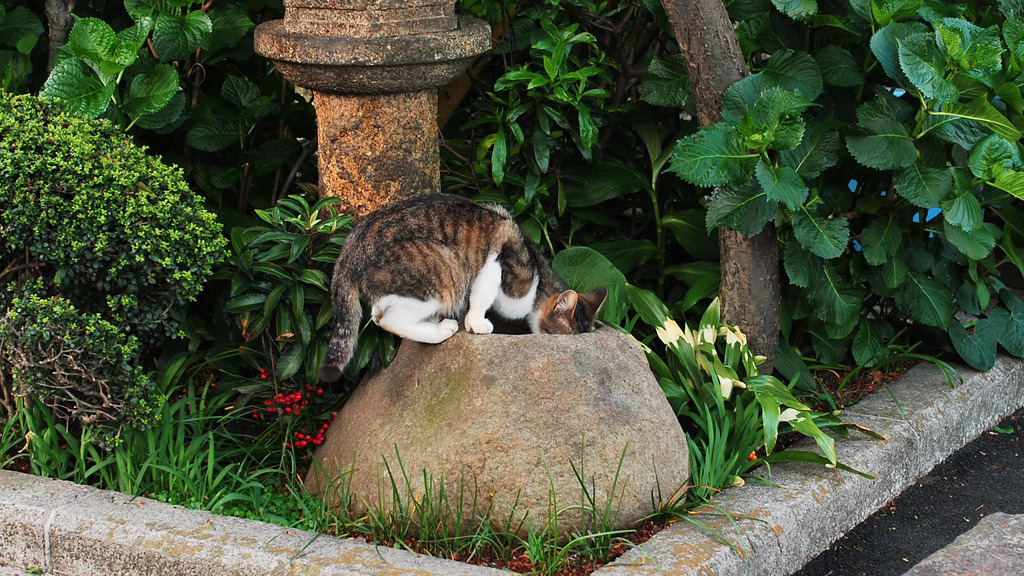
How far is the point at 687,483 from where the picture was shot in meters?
3.76

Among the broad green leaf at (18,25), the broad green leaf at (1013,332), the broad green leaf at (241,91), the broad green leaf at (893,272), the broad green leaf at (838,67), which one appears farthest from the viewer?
the broad green leaf at (1013,332)

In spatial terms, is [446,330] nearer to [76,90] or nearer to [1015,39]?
[76,90]

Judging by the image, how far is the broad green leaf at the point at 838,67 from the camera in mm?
4352

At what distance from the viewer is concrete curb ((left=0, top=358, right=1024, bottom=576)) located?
10.8ft

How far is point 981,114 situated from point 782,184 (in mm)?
903

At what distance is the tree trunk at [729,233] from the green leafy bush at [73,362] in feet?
7.47

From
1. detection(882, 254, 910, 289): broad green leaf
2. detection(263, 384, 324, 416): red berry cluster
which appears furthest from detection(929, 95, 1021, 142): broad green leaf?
detection(263, 384, 324, 416): red berry cluster

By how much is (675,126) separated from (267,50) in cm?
208

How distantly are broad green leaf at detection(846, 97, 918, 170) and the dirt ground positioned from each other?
1.37m

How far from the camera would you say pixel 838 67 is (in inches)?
172

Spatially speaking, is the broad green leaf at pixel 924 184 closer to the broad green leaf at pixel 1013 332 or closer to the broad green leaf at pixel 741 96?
the broad green leaf at pixel 741 96

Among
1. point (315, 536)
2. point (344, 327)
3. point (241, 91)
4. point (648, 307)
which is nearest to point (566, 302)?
point (648, 307)

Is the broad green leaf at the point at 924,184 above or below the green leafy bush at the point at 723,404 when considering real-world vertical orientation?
above

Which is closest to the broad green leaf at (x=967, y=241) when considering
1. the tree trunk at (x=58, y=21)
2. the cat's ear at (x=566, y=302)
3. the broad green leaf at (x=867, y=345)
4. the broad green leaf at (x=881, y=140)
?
the broad green leaf at (x=881, y=140)
